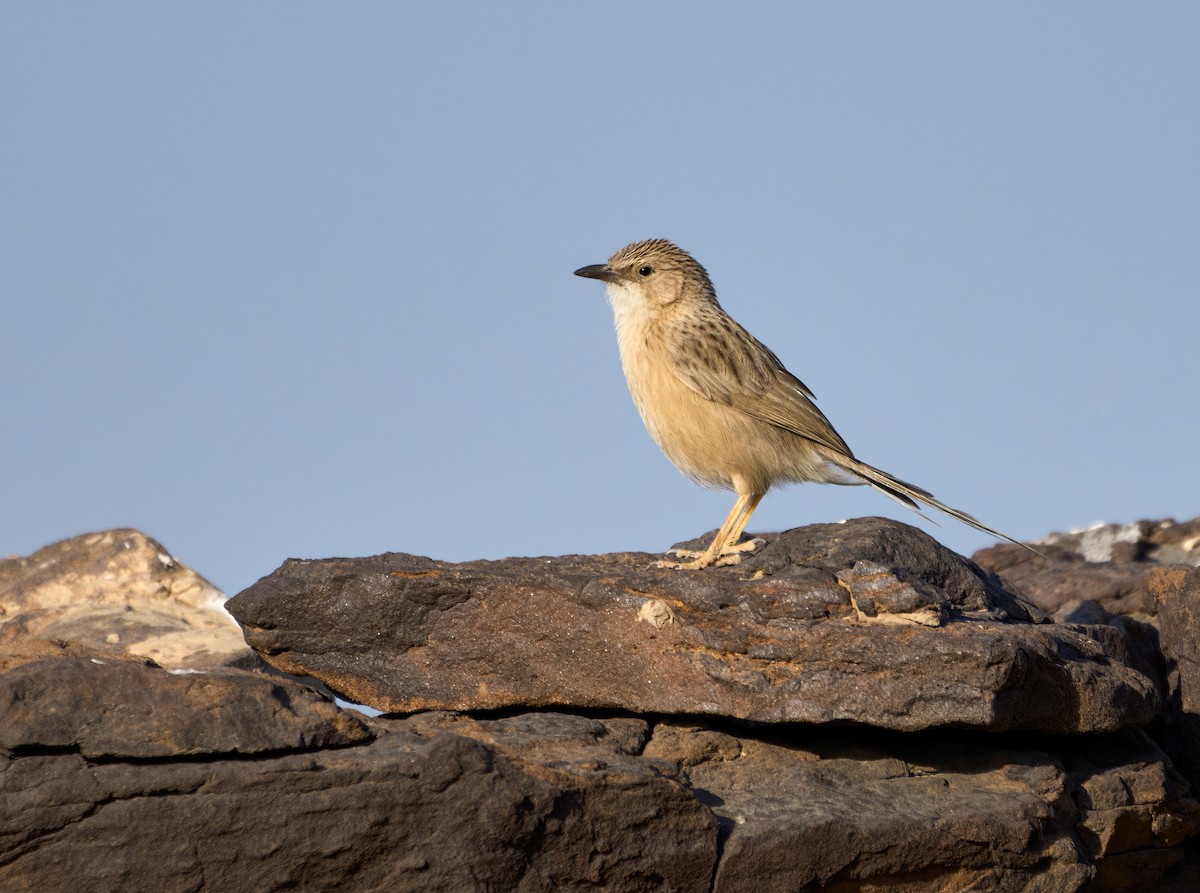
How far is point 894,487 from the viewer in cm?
890

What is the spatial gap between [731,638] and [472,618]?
4.57ft

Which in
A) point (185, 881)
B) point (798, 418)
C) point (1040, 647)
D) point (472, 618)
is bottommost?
point (185, 881)

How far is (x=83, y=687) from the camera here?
535 centimetres

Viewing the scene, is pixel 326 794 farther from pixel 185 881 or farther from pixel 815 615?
pixel 815 615

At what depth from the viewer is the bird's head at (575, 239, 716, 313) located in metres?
9.84

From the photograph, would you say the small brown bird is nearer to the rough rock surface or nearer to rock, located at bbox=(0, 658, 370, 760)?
the rough rock surface

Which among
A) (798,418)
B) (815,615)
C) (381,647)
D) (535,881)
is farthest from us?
(798,418)

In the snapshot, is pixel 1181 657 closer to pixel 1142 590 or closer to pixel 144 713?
pixel 1142 590

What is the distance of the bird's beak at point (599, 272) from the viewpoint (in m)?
9.98

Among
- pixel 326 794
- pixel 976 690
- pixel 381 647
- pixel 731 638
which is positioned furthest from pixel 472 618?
pixel 976 690

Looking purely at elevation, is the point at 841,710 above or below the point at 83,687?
below

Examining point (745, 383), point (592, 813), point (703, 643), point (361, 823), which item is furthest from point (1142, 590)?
point (361, 823)

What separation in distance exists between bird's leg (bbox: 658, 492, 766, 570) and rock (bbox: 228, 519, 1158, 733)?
1.56 ft

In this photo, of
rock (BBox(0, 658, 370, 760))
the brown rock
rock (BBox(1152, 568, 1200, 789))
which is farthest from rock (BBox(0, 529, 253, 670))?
rock (BBox(1152, 568, 1200, 789))
